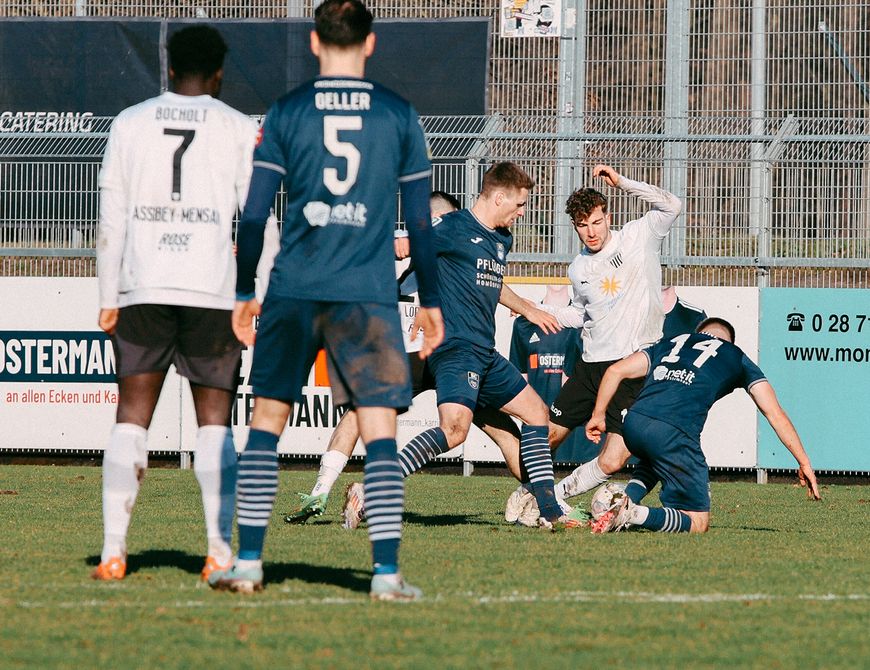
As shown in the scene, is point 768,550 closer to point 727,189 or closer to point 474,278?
point 474,278

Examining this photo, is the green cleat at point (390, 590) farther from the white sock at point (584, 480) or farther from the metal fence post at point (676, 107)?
the metal fence post at point (676, 107)

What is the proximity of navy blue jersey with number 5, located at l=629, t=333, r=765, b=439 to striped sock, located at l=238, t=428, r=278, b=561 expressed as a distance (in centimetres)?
367

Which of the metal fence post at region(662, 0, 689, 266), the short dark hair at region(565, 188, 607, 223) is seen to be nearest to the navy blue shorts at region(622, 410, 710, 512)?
the short dark hair at region(565, 188, 607, 223)

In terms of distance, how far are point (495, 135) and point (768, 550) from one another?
330 inches

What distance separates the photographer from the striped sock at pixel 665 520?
336 inches

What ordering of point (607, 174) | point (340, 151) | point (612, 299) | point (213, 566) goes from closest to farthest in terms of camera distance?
point (340, 151)
point (213, 566)
point (607, 174)
point (612, 299)

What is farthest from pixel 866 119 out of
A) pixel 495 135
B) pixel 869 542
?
pixel 869 542

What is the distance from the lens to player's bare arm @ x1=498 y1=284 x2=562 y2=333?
896 centimetres

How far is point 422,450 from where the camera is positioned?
28.3 feet

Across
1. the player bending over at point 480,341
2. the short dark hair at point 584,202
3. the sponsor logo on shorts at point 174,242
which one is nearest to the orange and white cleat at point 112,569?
the sponsor logo on shorts at point 174,242

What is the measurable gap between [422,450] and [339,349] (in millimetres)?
3289

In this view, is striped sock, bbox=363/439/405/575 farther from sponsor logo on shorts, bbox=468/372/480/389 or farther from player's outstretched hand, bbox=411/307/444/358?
sponsor logo on shorts, bbox=468/372/480/389

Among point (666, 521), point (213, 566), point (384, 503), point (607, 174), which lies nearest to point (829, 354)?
point (607, 174)

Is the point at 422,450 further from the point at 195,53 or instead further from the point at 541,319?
the point at 195,53
